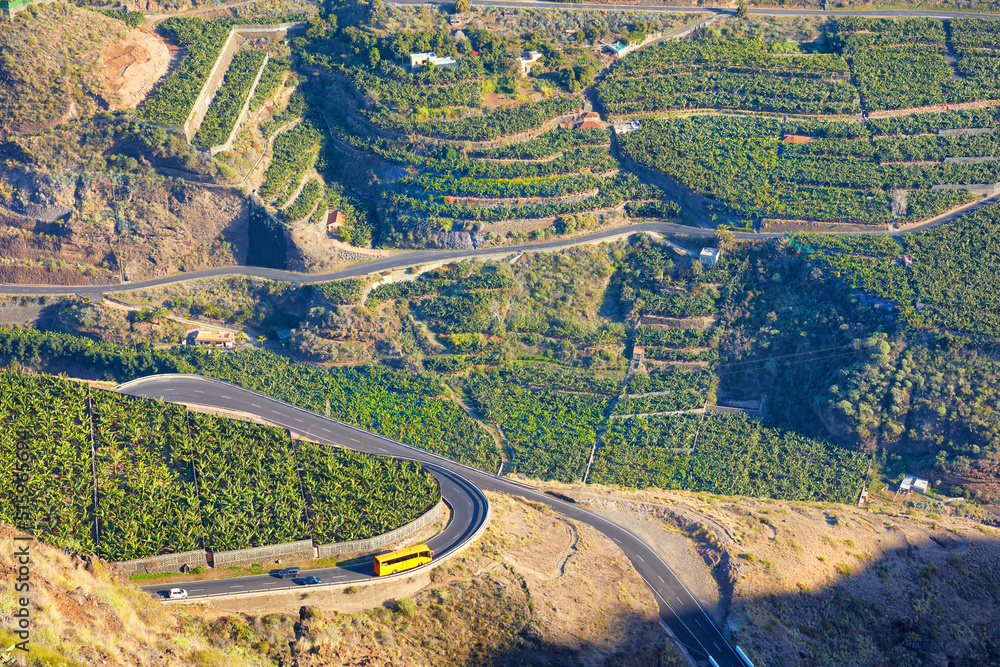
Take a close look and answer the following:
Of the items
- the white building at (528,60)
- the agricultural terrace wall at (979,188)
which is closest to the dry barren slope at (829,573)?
the agricultural terrace wall at (979,188)

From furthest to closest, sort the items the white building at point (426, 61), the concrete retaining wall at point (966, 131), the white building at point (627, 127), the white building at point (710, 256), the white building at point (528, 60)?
the white building at point (528, 60)
the white building at point (426, 61)
the concrete retaining wall at point (966, 131)
the white building at point (627, 127)
the white building at point (710, 256)

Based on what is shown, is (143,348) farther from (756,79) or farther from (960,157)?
(960,157)

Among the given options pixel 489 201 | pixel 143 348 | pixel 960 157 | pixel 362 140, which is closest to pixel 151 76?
pixel 362 140

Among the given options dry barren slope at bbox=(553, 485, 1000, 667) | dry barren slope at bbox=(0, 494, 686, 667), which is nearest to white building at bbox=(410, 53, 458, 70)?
dry barren slope at bbox=(553, 485, 1000, 667)

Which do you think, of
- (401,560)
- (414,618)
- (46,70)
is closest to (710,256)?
(401,560)

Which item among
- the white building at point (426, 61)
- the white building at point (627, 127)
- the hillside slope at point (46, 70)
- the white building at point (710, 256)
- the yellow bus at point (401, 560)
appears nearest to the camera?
the yellow bus at point (401, 560)

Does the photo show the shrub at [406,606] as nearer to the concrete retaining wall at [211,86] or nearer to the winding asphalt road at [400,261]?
the winding asphalt road at [400,261]
